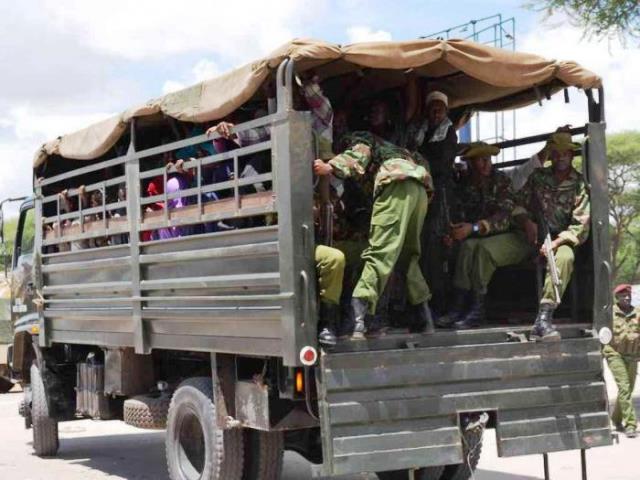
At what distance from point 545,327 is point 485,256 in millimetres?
783

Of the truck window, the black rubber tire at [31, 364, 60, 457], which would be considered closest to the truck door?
the truck window

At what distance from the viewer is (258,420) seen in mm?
6445

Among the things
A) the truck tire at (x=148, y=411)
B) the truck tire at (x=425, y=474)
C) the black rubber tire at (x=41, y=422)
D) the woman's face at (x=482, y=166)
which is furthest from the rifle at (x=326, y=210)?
the black rubber tire at (x=41, y=422)

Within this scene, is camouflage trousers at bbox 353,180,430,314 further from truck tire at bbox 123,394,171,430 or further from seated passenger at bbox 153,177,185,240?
truck tire at bbox 123,394,171,430

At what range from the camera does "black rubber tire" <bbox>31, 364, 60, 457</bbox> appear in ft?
32.0

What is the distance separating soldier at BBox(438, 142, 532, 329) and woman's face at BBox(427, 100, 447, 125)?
0.42m

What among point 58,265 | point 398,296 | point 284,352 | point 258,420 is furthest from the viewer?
point 58,265

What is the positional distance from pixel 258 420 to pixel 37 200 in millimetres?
3930

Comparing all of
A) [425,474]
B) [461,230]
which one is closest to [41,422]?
[425,474]

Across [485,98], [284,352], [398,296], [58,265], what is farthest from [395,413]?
[58,265]

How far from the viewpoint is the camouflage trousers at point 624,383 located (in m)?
10.3

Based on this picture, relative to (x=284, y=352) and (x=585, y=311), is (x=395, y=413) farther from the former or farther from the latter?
(x=585, y=311)

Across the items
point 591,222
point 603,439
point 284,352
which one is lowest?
point 603,439

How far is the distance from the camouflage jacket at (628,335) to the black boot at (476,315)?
3.48 m
